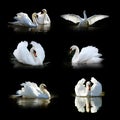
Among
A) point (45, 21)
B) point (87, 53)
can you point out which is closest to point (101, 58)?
point (87, 53)

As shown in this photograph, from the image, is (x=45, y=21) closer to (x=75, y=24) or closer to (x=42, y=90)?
(x=75, y=24)

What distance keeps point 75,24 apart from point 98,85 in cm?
406

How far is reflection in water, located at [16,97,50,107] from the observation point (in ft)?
53.2

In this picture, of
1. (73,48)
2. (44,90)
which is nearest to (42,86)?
(44,90)

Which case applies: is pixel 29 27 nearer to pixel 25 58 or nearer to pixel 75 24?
pixel 75 24

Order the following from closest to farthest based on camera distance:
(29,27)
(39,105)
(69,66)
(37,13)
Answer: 1. (39,105)
2. (69,66)
3. (29,27)
4. (37,13)

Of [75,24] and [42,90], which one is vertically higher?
[75,24]

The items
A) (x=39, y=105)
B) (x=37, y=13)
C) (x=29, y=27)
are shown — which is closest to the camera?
(x=39, y=105)

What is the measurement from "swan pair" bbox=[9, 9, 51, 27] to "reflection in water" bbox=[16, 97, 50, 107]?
381cm

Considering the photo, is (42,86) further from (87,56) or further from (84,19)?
(84,19)

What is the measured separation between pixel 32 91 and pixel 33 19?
4.33m

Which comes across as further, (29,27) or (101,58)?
(29,27)

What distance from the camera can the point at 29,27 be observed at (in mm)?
20297

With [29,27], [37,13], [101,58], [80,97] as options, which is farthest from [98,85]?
[37,13]
